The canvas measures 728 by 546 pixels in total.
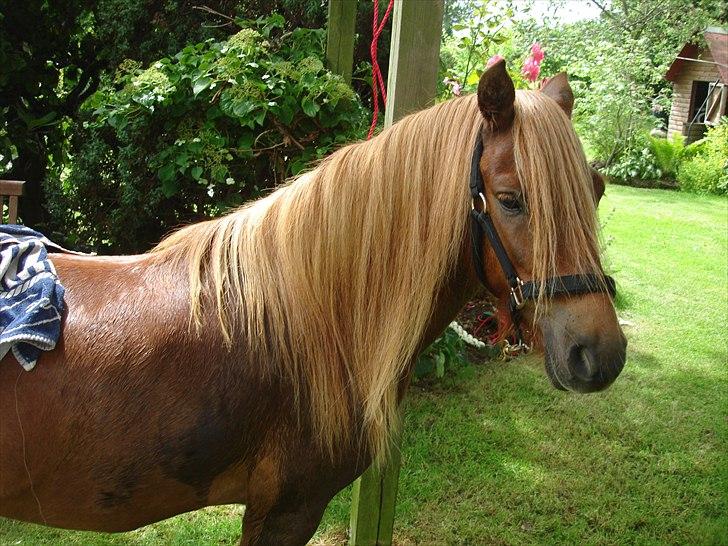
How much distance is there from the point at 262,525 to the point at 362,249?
85 centimetres

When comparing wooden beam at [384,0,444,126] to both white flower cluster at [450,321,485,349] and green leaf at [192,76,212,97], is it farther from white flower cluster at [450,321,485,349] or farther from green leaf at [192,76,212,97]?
green leaf at [192,76,212,97]

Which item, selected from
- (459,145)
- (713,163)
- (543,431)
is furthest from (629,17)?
(459,145)

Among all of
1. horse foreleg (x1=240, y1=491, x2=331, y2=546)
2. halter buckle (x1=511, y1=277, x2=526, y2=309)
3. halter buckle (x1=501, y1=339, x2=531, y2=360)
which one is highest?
halter buckle (x1=511, y1=277, x2=526, y2=309)

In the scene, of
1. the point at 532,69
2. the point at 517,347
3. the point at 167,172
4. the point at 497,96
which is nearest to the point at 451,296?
the point at 517,347

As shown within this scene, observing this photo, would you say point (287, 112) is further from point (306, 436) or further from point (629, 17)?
point (629, 17)

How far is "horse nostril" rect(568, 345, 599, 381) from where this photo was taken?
147cm

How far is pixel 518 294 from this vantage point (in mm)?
1549

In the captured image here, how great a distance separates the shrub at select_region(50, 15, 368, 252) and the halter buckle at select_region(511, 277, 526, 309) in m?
2.16

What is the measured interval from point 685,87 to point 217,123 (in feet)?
66.5

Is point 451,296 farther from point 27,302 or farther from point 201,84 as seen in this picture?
point 201,84

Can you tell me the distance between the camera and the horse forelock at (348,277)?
1672 millimetres

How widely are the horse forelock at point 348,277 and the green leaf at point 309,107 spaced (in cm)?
176

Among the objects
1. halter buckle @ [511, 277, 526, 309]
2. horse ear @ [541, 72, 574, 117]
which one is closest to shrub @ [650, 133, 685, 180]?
horse ear @ [541, 72, 574, 117]

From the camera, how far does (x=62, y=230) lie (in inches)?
193
